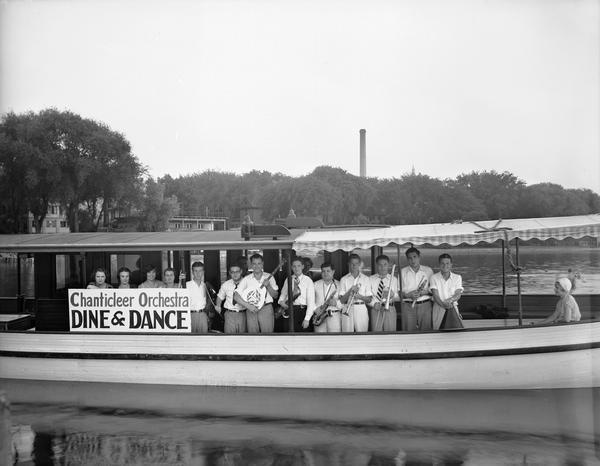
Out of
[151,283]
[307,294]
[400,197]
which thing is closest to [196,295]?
[151,283]

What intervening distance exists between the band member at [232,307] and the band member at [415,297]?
2.33m

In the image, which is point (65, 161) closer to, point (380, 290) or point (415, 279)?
point (380, 290)

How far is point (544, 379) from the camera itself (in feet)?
24.7

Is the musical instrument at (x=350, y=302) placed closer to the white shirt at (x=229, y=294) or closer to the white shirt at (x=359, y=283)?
the white shirt at (x=359, y=283)

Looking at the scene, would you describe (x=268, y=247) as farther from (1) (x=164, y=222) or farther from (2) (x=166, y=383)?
(1) (x=164, y=222)

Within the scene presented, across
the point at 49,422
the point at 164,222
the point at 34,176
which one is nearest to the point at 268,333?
the point at 49,422

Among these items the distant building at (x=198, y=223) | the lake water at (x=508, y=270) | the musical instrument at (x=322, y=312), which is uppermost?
the distant building at (x=198, y=223)

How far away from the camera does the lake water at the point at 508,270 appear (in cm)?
2206

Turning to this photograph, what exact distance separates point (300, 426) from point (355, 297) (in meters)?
1.87

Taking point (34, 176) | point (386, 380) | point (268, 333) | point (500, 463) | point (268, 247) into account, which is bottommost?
point (500, 463)

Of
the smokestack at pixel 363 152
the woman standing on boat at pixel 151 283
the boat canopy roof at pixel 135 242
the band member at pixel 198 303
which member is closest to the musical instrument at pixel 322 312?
the boat canopy roof at pixel 135 242

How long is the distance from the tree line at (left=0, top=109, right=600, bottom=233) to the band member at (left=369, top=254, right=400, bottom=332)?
27.9 metres

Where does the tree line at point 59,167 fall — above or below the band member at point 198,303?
above

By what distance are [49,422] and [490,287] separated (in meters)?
18.4
